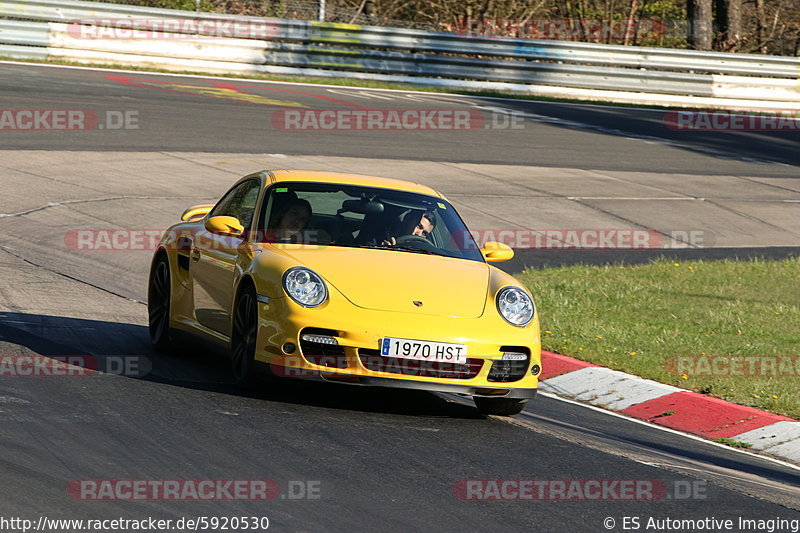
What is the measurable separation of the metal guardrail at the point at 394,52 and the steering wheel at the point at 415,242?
19.3 metres

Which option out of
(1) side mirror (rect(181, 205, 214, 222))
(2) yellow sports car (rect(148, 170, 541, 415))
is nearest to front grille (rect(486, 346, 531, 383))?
(2) yellow sports car (rect(148, 170, 541, 415))

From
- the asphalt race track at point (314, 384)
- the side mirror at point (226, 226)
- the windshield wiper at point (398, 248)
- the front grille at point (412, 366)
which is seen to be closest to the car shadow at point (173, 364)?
the asphalt race track at point (314, 384)

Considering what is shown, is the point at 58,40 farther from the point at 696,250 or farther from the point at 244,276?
the point at 244,276

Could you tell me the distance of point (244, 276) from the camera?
25.2 feet

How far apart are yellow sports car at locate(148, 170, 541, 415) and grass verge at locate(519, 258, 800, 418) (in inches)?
77.6

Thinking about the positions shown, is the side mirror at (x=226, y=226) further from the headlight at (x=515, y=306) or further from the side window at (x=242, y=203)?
the headlight at (x=515, y=306)

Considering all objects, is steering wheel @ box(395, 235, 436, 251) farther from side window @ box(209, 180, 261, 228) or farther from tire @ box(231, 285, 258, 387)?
tire @ box(231, 285, 258, 387)

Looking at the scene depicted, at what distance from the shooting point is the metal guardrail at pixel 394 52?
25.8 m

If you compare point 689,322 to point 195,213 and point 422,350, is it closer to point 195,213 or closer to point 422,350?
point 195,213

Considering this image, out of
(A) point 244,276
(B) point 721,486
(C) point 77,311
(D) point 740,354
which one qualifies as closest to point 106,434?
(A) point 244,276

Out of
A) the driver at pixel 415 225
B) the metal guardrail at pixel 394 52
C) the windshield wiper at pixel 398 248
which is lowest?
the windshield wiper at pixel 398 248

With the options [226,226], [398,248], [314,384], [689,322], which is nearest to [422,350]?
[314,384]

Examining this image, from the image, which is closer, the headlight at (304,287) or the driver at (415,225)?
the headlight at (304,287)

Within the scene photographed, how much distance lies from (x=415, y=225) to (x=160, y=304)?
2147 mm
